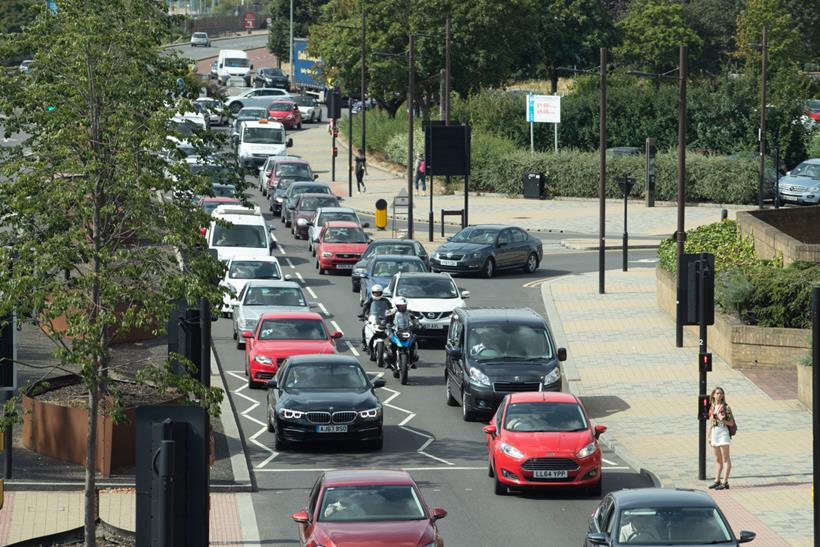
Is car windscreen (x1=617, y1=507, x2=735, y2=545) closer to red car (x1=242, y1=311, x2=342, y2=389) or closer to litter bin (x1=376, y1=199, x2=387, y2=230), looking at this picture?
red car (x1=242, y1=311, x2=342, y2=389)

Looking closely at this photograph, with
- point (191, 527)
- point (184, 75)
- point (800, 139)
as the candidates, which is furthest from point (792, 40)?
point (191, 527)

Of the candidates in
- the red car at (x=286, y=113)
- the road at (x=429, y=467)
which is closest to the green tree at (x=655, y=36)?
the red car at (x=286, y=113)

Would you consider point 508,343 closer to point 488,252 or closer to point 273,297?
point 273,297

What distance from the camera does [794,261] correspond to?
34.8m

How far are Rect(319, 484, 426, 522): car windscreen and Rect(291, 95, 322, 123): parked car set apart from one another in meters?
80.8

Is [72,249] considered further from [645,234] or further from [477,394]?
[645,234]

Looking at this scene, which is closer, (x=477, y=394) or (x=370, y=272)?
(x=477, y=394)

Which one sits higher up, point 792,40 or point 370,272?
point 792,40

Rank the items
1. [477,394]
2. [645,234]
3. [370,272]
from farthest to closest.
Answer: [645,234] < [370,272] < [477,394]

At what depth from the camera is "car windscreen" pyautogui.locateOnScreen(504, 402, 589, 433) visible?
22.9 meters

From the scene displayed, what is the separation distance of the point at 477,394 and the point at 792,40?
78.6m

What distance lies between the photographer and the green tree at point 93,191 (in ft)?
59.5

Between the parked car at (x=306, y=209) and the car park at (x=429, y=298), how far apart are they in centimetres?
1793

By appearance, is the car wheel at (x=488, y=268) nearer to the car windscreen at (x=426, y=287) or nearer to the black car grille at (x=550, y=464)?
the car windscreen at (x=426, y=287)
